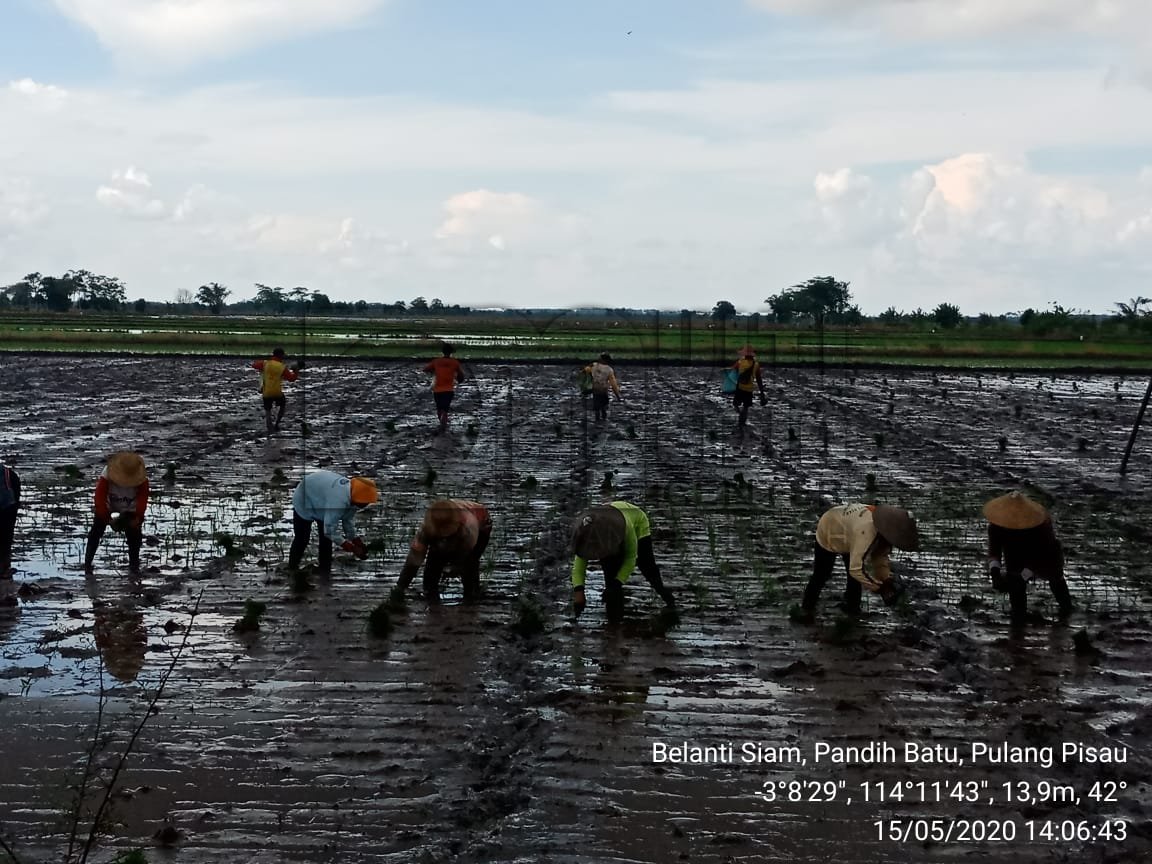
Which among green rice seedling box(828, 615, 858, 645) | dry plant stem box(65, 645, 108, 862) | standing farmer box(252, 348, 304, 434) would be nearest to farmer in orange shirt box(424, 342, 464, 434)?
standing farmer box(252, 348, 304, 434)

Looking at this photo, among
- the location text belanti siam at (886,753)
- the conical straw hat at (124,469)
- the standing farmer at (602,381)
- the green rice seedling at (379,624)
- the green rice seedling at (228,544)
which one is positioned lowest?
the location text belanti siam at (886,753)

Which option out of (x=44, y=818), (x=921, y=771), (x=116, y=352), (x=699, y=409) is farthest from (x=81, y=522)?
(x=116, y=352)

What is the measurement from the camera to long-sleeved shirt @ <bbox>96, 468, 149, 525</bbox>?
10664 millimetres

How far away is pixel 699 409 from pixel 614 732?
2128 centimetres

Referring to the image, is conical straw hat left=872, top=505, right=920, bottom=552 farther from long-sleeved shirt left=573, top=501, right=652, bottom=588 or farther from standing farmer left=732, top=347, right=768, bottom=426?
standing farmer left=732, top=347, right=768, bottom=426

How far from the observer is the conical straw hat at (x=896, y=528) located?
899 centimetres

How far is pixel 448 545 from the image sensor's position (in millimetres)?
9844

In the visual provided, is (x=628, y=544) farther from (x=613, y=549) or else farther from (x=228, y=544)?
(x=228, y=544)

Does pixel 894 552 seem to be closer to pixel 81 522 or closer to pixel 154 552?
pixel 154 552

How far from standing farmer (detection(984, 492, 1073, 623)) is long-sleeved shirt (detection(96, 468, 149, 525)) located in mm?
6746

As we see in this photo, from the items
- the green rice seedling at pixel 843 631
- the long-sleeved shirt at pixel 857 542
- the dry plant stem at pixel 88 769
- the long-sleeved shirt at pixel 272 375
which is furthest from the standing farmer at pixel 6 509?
the long-sleeved shirt at pixel 272 375

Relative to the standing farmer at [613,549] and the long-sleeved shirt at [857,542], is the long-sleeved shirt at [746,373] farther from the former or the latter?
the standing farmer at [613,549]

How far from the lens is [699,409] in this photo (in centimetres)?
2816
